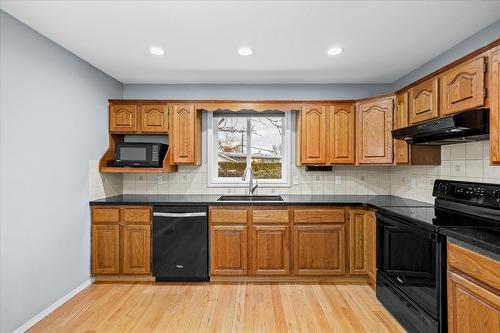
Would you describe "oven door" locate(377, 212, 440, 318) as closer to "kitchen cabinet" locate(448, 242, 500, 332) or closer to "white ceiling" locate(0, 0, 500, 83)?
"kitchen cabinet" locate(448, 242, 500, 332)

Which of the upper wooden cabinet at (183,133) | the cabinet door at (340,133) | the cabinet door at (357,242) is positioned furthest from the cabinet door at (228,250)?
the cabinet door at (340,133)

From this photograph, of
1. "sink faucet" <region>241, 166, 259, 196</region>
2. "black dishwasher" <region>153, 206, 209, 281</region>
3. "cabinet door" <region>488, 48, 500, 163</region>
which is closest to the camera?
"cabinet door" <region>488, 48, 500, 163</region>

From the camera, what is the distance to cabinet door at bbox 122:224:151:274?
10.1 feet

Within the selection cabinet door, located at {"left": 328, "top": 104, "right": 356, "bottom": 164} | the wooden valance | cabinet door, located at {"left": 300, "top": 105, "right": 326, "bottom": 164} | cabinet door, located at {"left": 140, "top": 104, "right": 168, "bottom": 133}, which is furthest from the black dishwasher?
cabinet door, located at {"left": 328, "top": 104, "right": 356, "bottom": 164}

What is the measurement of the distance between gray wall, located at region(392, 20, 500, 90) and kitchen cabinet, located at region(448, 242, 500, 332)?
1708 mm

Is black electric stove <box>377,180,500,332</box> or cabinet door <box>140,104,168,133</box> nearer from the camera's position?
black electric stove <box>377,180,500,332</box>

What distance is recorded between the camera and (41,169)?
7.76 feet

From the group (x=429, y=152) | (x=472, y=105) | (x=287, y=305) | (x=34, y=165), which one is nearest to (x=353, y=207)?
(x=429, y=152)

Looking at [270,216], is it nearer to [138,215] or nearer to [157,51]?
[138,215]

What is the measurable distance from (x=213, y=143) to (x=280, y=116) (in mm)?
990

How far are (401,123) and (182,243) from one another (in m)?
2.70

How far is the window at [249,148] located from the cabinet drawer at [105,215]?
1.26 meters

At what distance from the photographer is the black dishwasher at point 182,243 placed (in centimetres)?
306

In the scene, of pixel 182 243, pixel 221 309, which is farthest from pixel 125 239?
pixel 221 309
